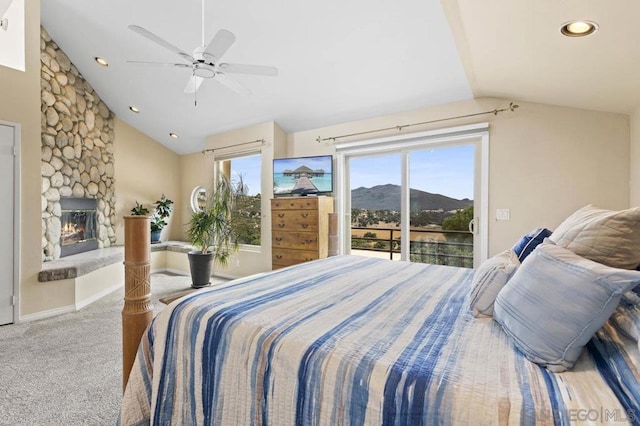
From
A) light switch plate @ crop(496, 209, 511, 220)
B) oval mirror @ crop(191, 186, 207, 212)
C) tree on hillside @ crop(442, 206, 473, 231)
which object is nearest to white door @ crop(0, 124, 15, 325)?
oval mirror @ crop(191, 186, 207, 212)

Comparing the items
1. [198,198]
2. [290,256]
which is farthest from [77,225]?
[290,256]

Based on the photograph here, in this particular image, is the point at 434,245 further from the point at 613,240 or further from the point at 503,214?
the point at 613,240

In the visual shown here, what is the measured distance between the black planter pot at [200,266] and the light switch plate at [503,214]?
3689 mm

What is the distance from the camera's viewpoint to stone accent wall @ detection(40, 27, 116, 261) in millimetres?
3832

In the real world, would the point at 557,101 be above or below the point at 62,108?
below

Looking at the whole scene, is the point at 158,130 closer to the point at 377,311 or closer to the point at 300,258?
the point at 300,258

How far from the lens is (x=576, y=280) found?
2.87 ft

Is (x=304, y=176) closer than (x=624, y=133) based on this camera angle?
No

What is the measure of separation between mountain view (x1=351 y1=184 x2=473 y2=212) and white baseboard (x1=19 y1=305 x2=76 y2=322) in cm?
350

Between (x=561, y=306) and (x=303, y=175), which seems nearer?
(x=561, y=306)

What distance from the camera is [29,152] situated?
9.93 ft

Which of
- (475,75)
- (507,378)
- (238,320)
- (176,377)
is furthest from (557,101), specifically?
(176,377)

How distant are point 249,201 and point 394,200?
7.81 ft

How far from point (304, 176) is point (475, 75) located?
91.7 inches
